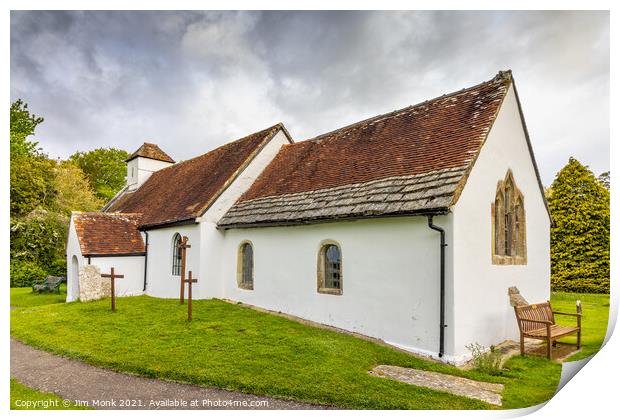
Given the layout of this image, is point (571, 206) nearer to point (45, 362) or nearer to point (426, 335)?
point (426, 335)

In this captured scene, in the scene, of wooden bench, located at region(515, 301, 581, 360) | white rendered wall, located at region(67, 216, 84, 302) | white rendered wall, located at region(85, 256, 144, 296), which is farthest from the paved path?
white rendered wall, located at region(67, 216, 84, 302)

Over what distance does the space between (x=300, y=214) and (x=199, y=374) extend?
529 centimetres

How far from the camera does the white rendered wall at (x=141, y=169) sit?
2498cm

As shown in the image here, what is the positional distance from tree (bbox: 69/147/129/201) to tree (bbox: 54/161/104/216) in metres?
11.3

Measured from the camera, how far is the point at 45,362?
785 cm

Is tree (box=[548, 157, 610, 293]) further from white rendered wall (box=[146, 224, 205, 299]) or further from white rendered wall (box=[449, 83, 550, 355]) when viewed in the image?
white rendered wall (box=[146, 224, 205, 299])

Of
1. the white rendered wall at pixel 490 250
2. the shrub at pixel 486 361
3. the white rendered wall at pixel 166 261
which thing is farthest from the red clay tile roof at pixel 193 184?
the shrub at pixel 486 361

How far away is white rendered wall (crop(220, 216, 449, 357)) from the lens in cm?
831

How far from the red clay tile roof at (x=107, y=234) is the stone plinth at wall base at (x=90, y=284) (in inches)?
34.9

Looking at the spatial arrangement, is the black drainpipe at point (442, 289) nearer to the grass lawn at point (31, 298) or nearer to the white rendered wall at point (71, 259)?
the white rendered wall at point (71, 259)

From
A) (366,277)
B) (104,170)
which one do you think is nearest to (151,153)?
(366,277)

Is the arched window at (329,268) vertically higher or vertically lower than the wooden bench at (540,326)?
higher

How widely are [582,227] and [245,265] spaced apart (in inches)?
371

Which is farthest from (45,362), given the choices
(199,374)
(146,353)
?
(199,374)
